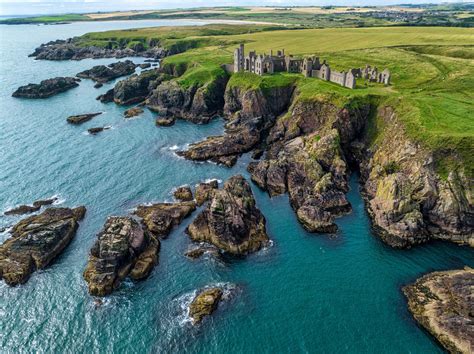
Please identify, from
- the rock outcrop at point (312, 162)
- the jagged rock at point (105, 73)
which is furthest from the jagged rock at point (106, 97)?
the rock outcrop at point (312, 162)

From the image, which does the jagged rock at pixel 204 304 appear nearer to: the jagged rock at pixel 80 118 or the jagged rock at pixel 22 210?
the jagged rock at pixel 22 210

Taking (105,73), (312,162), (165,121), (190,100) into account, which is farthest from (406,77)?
(105,73)

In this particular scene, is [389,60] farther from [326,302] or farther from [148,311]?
[148,311]

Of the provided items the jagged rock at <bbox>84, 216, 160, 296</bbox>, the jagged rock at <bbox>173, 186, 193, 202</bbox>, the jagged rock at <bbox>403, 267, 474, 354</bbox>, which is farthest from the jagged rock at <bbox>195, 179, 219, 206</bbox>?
the jagged rock at <bbox>403, 267, 474, 354</bbox>

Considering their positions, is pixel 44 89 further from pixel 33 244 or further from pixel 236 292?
pixel 236 292

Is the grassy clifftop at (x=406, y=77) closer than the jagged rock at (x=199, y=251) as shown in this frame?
No

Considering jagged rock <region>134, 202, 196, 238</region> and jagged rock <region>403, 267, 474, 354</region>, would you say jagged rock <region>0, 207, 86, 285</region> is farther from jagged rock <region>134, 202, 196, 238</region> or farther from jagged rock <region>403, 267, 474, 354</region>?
jagged rock <region>403, 267, 474, 354</region>
